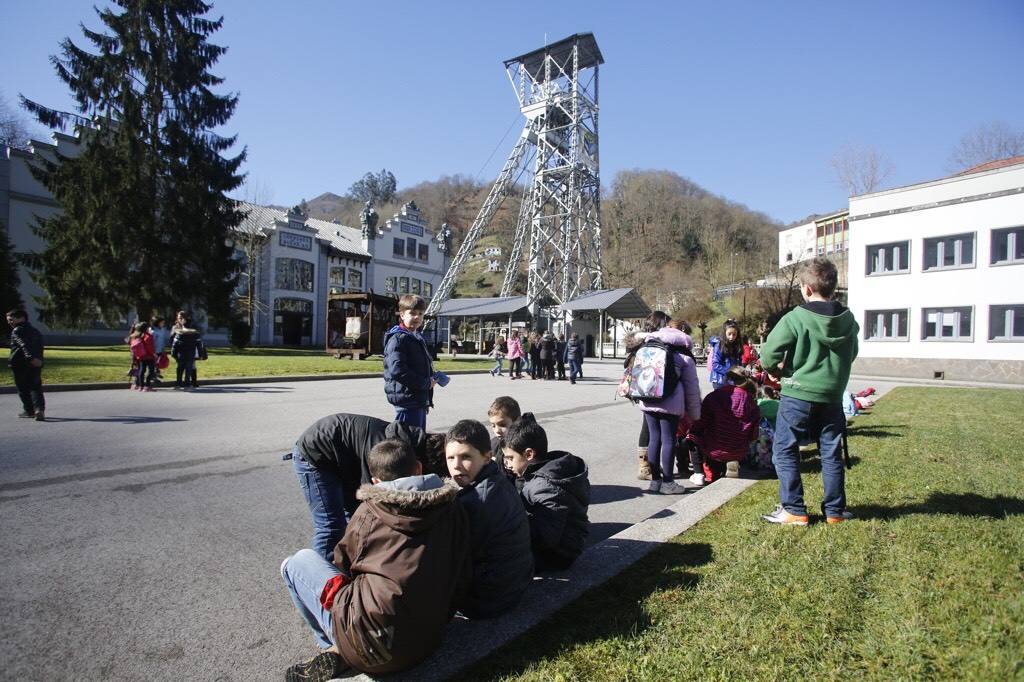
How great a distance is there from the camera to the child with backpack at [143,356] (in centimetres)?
1264

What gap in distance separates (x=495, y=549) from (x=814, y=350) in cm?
278

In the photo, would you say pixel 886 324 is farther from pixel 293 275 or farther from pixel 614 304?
pixel 293 275

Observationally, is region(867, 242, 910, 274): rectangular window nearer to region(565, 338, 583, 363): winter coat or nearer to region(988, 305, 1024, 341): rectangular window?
region(988, 305, 1024, 341): rectangular window

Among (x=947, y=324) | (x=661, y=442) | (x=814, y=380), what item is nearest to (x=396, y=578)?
(x=814, y=380)

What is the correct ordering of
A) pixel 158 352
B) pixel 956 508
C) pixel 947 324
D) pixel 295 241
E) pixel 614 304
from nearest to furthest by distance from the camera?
pixel 956 508, pixel 158 352, pixel 947 324, pixel 614 304, pixel 295 241

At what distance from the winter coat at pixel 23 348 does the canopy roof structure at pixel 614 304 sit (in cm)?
2908

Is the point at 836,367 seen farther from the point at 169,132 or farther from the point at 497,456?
the point at 169,132

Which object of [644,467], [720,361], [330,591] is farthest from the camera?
[720,361]

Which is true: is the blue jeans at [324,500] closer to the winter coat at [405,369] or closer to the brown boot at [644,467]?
the winter coat at [405,369]

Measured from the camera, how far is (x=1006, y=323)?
974 inches

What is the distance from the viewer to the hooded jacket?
404cm

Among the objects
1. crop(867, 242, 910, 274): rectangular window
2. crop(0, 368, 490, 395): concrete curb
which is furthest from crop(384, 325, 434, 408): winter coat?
crop(867, 242, 910, 274): rectangular window

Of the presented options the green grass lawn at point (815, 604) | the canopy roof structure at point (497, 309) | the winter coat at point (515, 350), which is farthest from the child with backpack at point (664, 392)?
the canopy roof structure at point (497, 309)

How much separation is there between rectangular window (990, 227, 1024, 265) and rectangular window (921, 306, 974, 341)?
7.89 ft
